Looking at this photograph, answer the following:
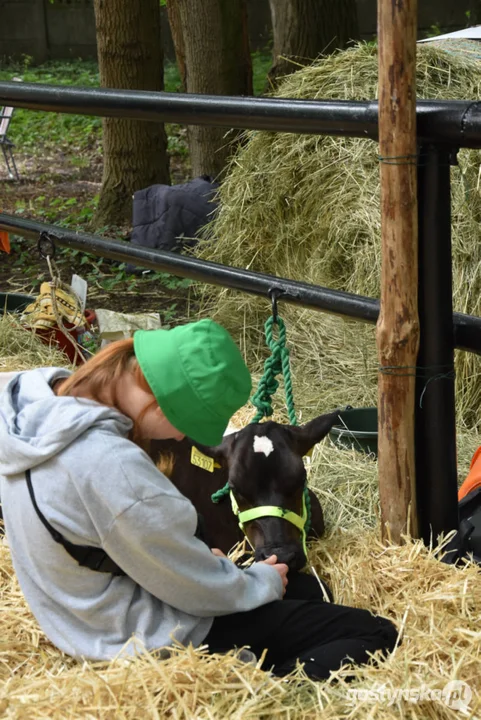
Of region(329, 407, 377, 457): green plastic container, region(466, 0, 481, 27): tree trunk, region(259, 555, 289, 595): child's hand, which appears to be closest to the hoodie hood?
region(259, 555, 289, 595): child's hand

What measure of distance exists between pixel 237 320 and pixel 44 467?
383cm

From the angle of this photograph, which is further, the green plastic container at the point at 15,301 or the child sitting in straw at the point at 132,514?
the green plastic container at the point at 15,301

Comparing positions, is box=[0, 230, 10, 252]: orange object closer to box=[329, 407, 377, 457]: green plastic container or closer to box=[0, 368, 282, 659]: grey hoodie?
box=[329, 407, 377, 457]: green plastic container

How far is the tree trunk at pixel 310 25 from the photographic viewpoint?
760 cm

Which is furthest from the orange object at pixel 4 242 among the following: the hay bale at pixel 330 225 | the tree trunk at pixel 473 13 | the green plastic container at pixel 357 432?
the tree trunk at pixel 473 13

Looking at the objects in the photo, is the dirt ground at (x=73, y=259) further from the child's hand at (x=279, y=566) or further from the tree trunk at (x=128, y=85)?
the child's hand at (x=279, y=566)

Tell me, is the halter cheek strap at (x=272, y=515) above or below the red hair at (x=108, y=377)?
below

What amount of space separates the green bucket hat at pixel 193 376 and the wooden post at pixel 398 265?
495mm

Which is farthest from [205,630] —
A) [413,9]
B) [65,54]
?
[65,54]

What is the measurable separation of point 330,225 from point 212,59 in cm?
315

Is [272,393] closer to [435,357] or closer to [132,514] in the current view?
[435,357]

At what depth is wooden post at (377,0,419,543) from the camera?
2.16m

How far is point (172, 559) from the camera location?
76.8 inches

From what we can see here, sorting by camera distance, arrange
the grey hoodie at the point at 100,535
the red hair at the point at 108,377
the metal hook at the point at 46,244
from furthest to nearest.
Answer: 1. the metal hook at the point at 46,244
2. the red hair at the point at 108,377
3. the grey hoodie at the point at 100,535
